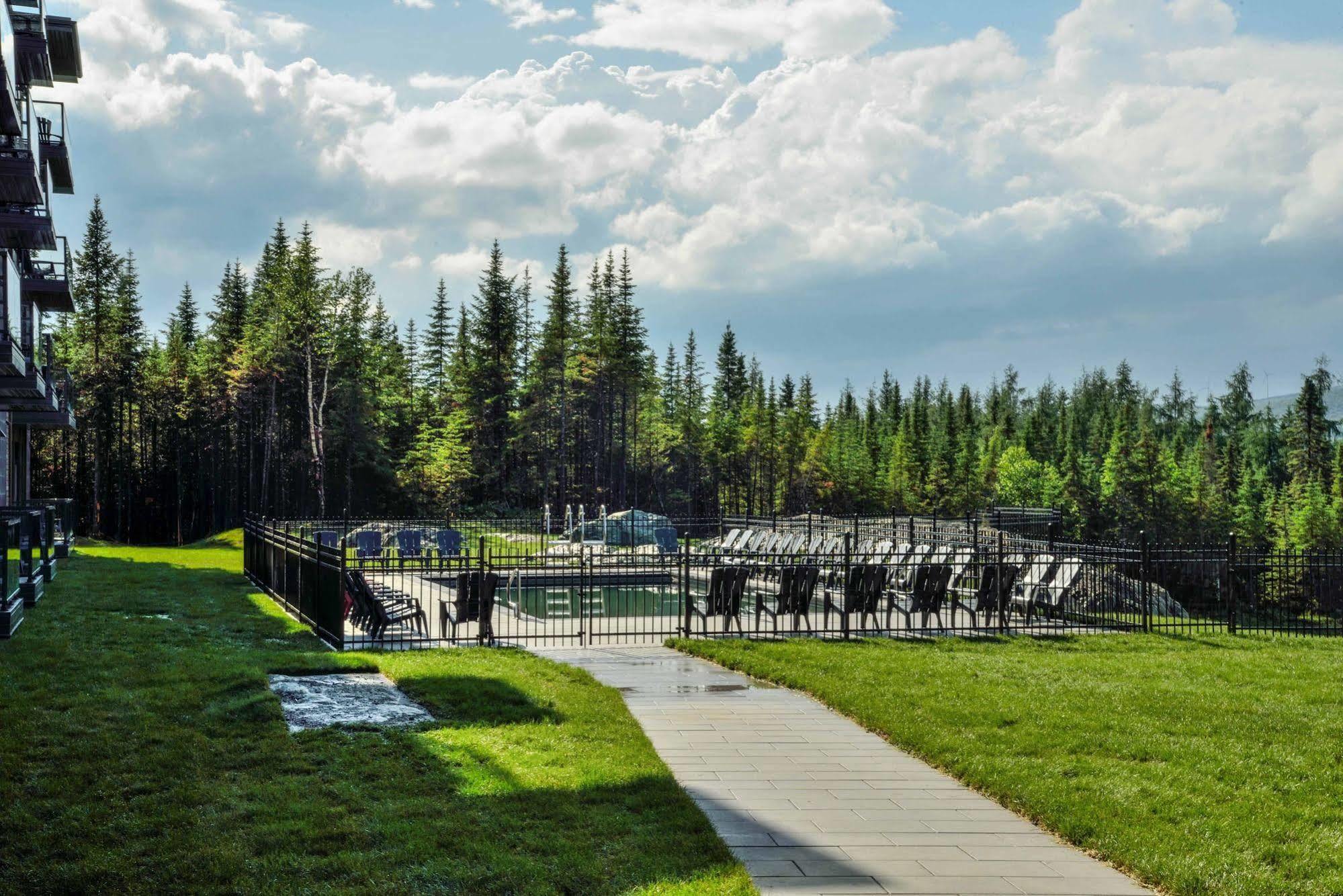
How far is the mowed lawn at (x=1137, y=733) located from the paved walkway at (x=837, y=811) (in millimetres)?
281

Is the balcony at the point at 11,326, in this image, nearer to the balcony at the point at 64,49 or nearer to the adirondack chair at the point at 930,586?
the balcony at the point at 64,49

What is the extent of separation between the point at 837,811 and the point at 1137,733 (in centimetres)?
324

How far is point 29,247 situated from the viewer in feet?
84.4

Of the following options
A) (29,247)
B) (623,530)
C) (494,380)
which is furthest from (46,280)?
(494,380)

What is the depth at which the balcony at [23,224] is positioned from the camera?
73.9ft

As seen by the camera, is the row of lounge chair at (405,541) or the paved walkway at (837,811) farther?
the row of lounge chair at (405,541)

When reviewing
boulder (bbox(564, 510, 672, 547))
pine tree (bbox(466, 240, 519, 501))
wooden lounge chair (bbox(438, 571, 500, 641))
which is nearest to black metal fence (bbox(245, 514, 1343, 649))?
wooden lounge chair (bbox(438, 571, 500, 641))

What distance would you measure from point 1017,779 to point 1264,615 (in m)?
13.8

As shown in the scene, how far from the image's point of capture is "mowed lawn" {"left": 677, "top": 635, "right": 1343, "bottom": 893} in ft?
17.9

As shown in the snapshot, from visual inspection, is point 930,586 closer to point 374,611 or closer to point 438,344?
point 374,611

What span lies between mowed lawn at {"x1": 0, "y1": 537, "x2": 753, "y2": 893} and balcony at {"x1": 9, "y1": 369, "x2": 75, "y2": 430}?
18721mm

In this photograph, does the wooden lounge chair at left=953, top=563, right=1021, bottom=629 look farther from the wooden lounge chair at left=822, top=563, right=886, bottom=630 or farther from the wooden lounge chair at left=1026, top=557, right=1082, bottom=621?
the wooden lounge chair at left=822, top=563, right=886, bottom=630

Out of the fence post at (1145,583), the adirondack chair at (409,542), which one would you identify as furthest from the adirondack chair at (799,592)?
the adirondack chair at (409,542)

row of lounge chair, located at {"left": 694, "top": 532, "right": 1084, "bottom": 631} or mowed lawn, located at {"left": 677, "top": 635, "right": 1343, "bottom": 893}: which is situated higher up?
row of lounge chair, located at {"left": 694, "top": 532, "right": 1084, "bottom": 631}
